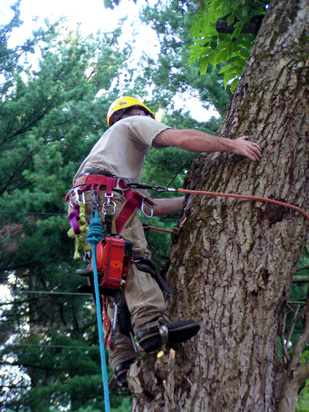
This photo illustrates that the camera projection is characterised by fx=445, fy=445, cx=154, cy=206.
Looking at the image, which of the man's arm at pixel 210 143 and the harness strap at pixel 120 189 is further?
the harness strap at pixel 120 189

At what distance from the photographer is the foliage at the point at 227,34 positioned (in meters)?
3.23

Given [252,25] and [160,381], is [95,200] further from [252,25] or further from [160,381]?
[252,25]

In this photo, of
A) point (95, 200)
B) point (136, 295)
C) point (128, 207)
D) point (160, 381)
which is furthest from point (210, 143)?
point (160, 381)

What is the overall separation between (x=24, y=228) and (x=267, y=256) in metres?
5.80

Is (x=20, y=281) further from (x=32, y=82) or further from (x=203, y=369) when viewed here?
(x=203, y=369)

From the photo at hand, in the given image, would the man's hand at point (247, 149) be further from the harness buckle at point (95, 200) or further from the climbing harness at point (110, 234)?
the harness buckle at point (95, 200)

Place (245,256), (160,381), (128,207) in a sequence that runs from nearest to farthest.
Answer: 1. (160,381)
2. (245,256)
3. (128,207)

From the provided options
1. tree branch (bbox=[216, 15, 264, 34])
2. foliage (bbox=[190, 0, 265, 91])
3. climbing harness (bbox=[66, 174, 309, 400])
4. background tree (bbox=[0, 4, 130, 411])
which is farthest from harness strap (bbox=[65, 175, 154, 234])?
background tree (bbox=[0, 4, 130, 411])

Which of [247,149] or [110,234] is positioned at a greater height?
[247,149]

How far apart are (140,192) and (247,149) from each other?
0.73 m

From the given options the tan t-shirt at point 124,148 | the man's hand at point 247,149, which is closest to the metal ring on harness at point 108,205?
the tan t-shirt at point 124,148

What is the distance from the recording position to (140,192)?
272cm

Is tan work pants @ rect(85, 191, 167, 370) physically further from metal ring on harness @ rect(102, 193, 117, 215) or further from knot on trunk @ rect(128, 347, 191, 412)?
knot on trunk @ rect(128, 347, 191, 412)

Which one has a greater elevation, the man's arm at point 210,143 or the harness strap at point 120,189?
the man's arm at point 210,143
